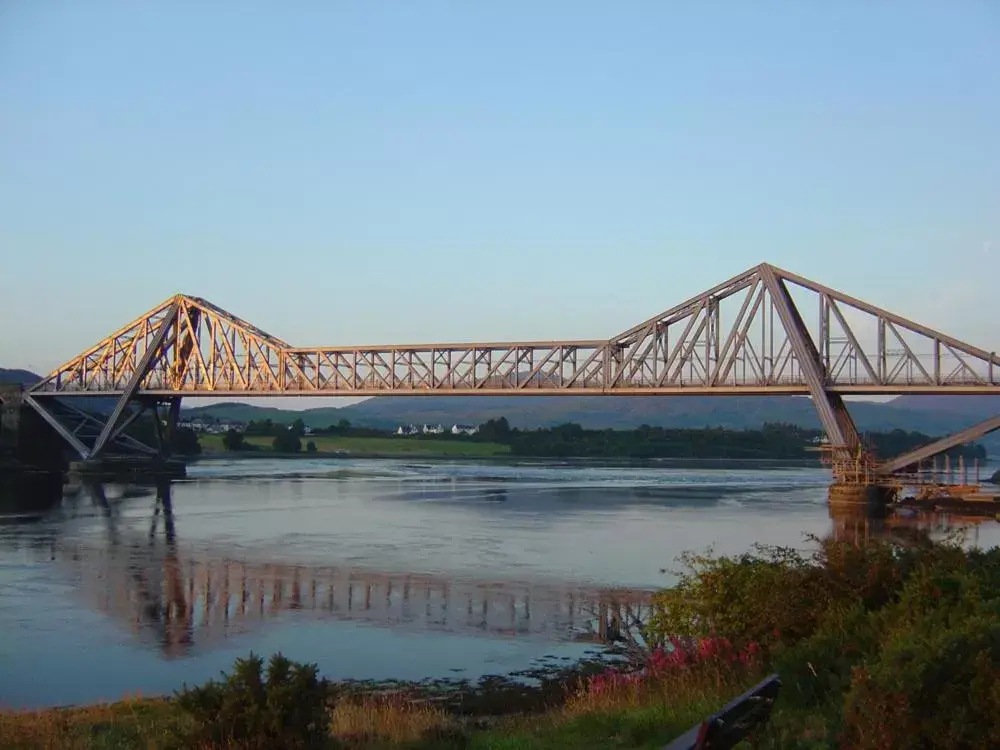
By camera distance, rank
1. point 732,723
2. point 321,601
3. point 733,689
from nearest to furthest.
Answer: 1. point 732,723
2. point 733,689
3. point 321,601

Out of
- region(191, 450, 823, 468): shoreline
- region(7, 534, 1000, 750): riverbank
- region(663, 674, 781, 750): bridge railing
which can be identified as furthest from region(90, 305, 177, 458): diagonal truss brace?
region(663, 674, 781, 750): bridge railing

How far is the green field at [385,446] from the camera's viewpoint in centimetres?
15362

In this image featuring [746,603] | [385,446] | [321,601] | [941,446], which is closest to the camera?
[746,603]

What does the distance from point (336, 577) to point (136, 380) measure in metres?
65.7

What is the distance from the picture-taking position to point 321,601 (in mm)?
26594

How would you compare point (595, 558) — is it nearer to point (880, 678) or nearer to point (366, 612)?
point (366, 612)

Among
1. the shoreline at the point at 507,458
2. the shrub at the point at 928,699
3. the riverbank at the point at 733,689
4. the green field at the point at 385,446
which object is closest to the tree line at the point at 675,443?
the shoreline at the point at 507,458

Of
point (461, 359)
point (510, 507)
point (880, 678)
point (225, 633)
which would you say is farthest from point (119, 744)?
point (461, 359)

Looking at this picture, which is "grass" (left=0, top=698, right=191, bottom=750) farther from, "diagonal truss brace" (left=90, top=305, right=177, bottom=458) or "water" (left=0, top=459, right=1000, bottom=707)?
"diagonal truss brace" (left=90, top=305, right=177, bottom=458)

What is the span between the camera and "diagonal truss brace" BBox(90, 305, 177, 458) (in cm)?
8811

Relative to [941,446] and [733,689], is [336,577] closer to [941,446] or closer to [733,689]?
[733,689]

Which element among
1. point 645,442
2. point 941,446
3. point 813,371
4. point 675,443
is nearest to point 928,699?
point 941,446

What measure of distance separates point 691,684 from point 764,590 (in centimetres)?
173

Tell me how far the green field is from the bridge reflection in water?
114 m
